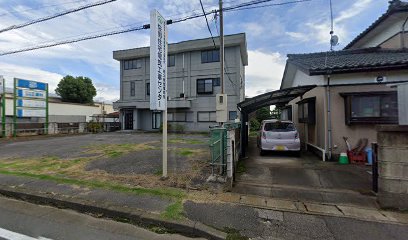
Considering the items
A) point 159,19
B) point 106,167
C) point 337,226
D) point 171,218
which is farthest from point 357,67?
point 106,167

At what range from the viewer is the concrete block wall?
151 inches

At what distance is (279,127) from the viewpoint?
8969 mm

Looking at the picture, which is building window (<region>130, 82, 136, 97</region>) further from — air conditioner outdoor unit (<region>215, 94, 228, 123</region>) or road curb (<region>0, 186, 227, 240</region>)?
road curb (<region>0, 186, 227, 240</region>)

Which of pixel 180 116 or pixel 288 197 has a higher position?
pixel 180 116

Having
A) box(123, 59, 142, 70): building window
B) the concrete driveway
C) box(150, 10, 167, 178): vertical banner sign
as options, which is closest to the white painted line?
box(150, 10, 167, 178): vertical banner sign

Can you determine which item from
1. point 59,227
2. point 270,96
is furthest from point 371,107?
point 59,227

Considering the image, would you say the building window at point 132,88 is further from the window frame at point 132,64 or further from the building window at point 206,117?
the building window at point 206,117

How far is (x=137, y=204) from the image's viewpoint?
4.05m

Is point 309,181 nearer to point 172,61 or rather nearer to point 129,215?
point 129,215

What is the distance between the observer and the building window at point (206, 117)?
67.4ft

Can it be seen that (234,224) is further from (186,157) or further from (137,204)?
(186,157)

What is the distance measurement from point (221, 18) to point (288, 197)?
8050 mm

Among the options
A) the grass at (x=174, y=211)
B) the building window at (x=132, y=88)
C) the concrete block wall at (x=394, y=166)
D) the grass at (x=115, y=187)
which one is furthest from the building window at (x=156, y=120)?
the concrete block wall at (x=394, y=166)

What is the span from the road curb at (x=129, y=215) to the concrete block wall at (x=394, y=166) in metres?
3.12
